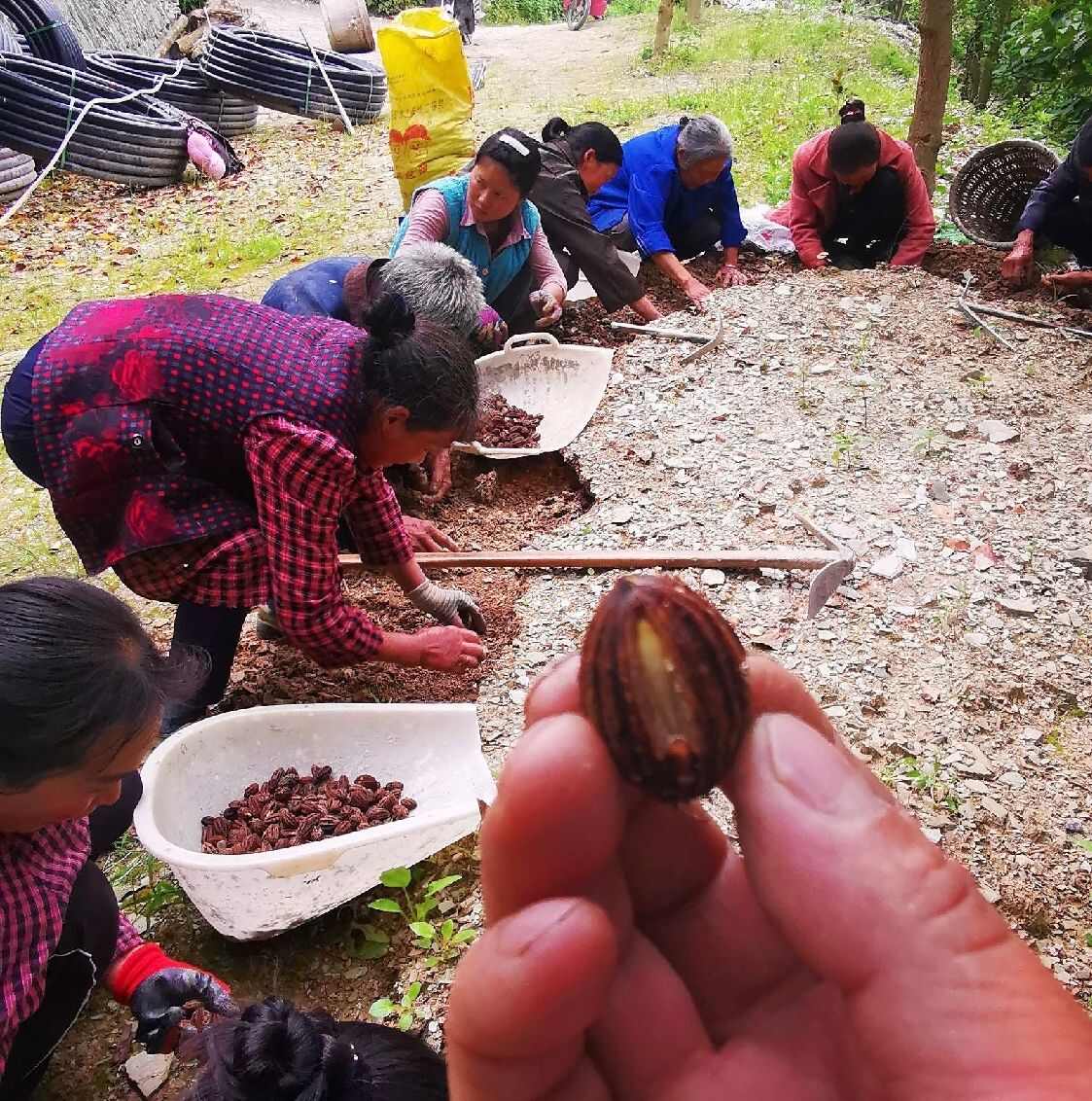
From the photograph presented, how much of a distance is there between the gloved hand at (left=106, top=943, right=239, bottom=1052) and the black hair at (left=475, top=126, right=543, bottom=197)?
383 centimetres

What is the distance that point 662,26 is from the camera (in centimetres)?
1321

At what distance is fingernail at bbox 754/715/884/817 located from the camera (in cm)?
97

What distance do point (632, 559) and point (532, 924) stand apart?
8.24ft

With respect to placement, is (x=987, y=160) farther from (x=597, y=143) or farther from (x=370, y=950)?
(x=370, y=950)

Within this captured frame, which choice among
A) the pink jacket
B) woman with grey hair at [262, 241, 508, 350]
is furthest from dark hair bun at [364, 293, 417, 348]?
the pink jacket

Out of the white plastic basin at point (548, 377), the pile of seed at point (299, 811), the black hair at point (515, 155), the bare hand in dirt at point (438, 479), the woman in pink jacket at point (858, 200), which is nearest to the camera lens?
the pile of seed at point (299, 811)

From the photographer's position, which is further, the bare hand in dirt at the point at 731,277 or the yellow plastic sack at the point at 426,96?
the bare hand in dirt at the point at 731,277

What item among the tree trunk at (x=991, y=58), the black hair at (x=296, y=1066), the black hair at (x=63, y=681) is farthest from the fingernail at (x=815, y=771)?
the tree trunk at (x=991, y=58)

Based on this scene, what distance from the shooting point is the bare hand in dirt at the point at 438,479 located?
4.20 m

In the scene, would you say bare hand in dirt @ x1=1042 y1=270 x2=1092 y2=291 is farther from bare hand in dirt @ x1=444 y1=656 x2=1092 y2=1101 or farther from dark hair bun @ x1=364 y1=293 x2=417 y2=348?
bare hand in dirt @ x1=444 y1=656 x2=1092 y2=1101

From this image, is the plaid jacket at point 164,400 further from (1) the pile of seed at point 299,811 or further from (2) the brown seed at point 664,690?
(2) the brown seed at point 664,690

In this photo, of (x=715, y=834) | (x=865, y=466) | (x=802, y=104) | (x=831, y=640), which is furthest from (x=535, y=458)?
(x=802, y=104)

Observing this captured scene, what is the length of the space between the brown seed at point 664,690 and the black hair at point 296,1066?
2.75 feet

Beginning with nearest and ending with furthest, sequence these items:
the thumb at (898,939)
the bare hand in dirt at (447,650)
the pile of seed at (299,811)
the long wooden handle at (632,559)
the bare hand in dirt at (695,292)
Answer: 1. the thumb at (898,939)
2. the pile of seed at (299,811)
3. the bare hand in dirt at (447,650)
4. the long wooden handle at (632,559)
5. the bare hand in dirt at (695,292)
